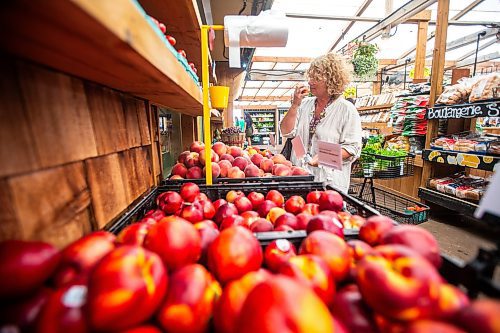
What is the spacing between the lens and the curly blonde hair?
224 cm

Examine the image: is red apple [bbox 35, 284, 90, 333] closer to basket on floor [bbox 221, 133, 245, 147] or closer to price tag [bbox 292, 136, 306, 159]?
price tag [bbox 292, 136, 306, 159]

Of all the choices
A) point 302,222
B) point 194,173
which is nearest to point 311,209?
point 302,222

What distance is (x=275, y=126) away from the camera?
51.9 feet

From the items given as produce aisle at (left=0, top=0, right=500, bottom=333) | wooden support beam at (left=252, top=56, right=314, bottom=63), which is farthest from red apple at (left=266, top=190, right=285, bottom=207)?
wooden support beam at (left=252, top=56, right=314, bottom=63)

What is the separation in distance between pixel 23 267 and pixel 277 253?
53cm

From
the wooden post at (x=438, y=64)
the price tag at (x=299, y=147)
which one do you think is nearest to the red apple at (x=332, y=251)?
the price tag at (x=299, y=147)

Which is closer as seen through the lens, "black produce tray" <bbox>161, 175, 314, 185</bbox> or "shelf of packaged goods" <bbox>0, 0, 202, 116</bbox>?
"shelf of packaged goods" <bbox>0, 0, 202, 116</bbox>

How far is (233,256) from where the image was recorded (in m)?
0.60

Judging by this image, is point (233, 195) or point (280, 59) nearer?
point (233, 195)

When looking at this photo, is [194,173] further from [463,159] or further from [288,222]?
[463,159]

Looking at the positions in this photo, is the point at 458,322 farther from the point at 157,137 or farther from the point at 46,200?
the point at 157,137

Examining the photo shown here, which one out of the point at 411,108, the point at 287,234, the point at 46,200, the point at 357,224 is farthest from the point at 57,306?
the point at 411,108

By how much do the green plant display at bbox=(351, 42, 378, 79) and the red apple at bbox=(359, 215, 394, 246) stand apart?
15.9 ft

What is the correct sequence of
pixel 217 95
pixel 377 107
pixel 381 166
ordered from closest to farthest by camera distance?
pixel 217 95 → pixel 381 166 → pixel 377 107
